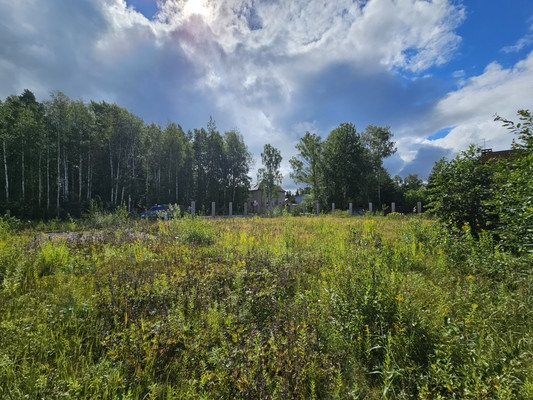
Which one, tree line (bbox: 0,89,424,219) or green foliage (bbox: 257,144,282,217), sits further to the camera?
green foliage (bbox: 257,144,282,217)

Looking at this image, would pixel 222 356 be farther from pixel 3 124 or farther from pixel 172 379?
pixel 3 124

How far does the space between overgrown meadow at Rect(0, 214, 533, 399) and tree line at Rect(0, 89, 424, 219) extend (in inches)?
424

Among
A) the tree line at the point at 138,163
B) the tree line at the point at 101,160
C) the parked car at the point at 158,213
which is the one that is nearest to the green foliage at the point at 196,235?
the parked car at the point at 158,213

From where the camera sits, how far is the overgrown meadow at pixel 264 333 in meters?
1.97

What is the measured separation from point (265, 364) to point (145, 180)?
116 feet

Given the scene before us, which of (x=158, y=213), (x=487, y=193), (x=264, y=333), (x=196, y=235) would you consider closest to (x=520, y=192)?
(x=487, y=193)

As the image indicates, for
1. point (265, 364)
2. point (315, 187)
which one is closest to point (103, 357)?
point (265, 364)

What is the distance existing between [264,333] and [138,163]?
3527 centimetres

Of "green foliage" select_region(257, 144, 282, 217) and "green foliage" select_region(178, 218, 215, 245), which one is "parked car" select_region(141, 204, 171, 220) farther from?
"green foliage" select_region(257, 144, 282, 217)

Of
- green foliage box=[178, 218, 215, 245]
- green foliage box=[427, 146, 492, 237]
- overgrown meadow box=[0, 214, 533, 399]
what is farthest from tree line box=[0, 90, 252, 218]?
green foliage box=[427, 146, 492, 237]

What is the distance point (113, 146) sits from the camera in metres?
30.5

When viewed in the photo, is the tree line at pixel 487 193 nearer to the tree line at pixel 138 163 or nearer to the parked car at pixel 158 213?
the parked car at pixel 158 213

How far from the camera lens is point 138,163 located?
33.0 meters

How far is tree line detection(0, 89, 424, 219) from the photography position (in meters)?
23.4
